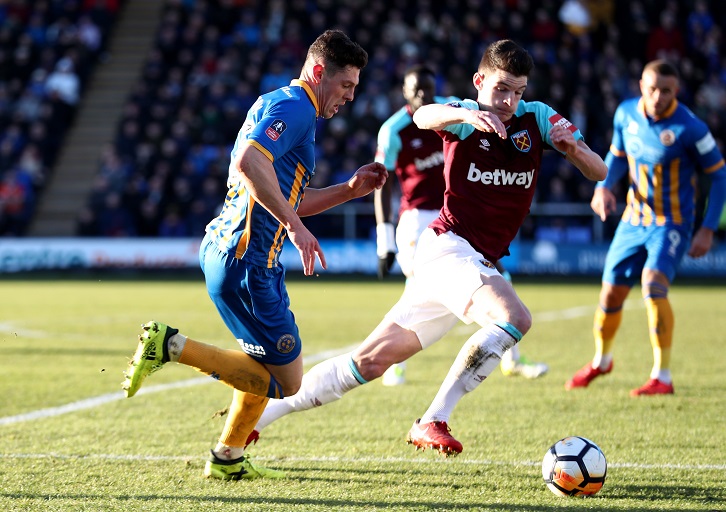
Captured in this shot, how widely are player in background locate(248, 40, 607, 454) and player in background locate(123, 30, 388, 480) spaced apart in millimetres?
423

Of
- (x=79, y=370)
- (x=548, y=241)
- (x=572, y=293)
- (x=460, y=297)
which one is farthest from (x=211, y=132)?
(x=460, y=297)

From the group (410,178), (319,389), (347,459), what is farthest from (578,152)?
(410,178)

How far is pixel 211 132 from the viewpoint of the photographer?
2380cm

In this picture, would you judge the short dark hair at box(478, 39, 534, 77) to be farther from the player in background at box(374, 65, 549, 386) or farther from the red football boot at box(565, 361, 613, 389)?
the red football boot at box(565, 361, 613, 389)

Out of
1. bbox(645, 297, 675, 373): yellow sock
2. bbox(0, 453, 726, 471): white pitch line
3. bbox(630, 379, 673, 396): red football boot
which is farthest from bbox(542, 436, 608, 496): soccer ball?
bbox(645, 297, 675, 373): yellow sock

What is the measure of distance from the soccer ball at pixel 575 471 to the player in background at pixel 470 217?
30.9 inches

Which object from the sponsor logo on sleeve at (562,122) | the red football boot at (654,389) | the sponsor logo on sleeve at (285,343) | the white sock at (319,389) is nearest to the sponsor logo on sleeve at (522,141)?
the sponsor logo on sleeve at (562,122)

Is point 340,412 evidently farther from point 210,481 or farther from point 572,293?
point 572,293

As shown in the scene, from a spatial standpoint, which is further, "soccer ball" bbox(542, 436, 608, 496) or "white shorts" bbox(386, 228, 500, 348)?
"white shorts" bbox(386, 228, 500, 348)

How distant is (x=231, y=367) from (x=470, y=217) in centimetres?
155

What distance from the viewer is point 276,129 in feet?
15.5

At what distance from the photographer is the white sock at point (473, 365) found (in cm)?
504

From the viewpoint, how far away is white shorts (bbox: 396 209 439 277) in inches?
332

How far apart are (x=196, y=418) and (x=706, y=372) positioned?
4594mm
